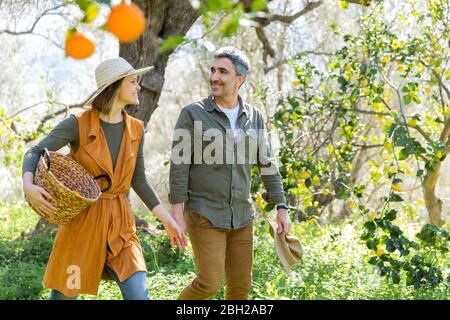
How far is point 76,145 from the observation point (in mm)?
3619

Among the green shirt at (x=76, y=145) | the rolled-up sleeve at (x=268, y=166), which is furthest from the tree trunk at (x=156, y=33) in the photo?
the green shirt at (x=76, y=145)

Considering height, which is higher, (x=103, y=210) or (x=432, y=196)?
(x=432, y=196)

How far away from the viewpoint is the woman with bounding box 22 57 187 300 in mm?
3529

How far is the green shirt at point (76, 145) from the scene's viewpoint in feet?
11.4

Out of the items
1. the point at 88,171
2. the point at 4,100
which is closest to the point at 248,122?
the point at 88,171

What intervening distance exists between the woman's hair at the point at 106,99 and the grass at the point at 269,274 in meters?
1.27

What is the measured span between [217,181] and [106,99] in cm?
76

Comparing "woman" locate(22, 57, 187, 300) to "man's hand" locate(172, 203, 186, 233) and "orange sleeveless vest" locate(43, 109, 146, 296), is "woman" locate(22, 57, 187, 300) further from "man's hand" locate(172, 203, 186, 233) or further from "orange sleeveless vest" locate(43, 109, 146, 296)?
"man's hand" locate(172, 203, 186, 233)

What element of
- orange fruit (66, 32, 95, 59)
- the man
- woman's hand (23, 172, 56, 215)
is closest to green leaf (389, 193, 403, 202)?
the man

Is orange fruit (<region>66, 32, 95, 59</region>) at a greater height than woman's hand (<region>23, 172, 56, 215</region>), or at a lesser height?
greater

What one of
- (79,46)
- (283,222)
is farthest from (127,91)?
(79,46)

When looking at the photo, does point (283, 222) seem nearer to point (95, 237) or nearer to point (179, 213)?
point (179, 213)

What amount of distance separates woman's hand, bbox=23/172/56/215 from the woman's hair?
54 cm
